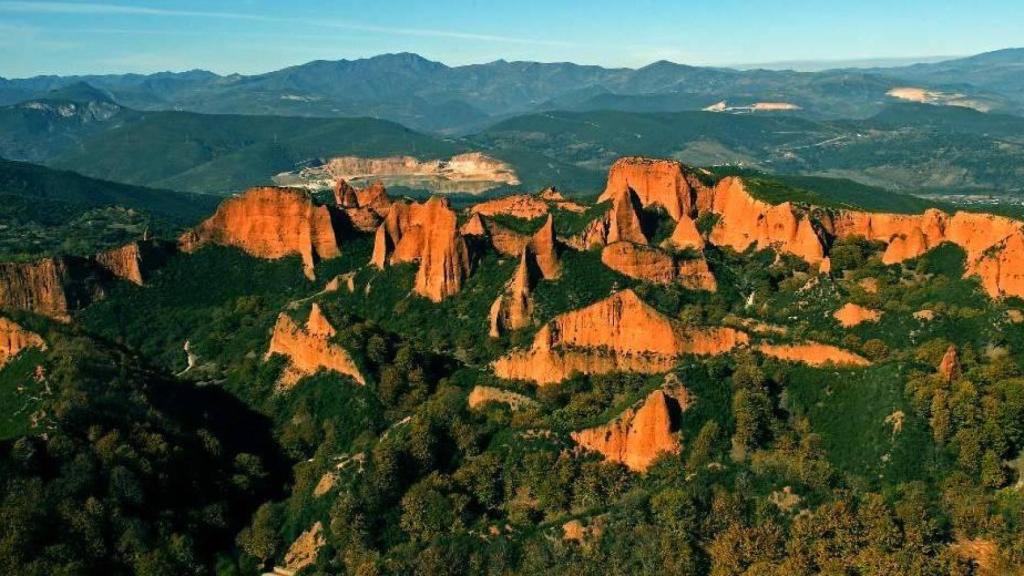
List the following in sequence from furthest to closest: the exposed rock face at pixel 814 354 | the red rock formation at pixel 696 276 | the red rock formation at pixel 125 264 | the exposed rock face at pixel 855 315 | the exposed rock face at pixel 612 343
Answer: the red rock formation at pixel 125 264 → the red rock formation at pixel 696 276 → the exposed rock face at pixel 855 315 → the exposed rock face at pixel 612 343 → the exposed rock face at pixel 814 354

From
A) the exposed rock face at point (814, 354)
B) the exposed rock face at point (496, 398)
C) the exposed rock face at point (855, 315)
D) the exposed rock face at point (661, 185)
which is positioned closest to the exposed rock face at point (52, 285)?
the exposed rock face at point (496, 398)

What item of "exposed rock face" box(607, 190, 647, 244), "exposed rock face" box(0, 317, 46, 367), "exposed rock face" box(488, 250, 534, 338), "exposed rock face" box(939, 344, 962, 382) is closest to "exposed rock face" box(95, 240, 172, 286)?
"exposed rock face" box(0, 317, 46, 367)

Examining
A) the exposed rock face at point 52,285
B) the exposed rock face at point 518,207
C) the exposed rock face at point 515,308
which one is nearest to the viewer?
the exposed rock face at point 515,308

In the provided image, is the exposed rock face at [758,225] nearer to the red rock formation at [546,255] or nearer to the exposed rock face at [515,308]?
the red rock formation at [546,255]

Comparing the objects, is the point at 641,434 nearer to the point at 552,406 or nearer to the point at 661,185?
the point at 552,406

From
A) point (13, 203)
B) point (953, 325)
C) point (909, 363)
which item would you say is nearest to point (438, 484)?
point (909, 363)
